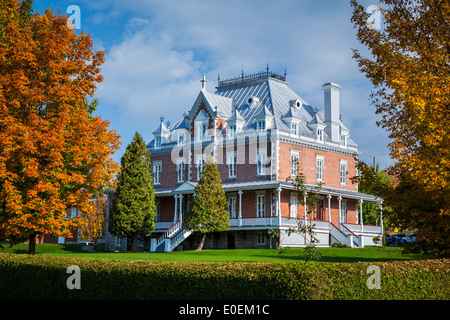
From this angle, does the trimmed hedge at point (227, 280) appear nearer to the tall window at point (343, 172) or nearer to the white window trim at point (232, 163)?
the white window trim at point (232, 163)

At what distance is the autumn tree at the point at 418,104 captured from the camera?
14.7 m

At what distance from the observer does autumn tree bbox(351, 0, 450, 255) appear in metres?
14.7

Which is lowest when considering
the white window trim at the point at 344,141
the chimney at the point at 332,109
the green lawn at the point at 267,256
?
the green lawn at the point at 267,256

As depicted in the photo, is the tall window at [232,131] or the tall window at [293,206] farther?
the tall window at [232,131]

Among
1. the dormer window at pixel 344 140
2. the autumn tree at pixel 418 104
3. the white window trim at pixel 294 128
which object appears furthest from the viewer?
the dormer window at pixel 344 140

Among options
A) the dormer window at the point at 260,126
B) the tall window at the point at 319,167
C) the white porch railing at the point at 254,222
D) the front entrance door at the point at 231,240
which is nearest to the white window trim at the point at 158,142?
the dormer window at the point at 260,126

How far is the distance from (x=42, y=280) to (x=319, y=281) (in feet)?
29.1

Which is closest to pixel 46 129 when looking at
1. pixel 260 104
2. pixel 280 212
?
pixel 280 212

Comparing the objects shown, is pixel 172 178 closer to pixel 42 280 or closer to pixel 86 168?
pixel 86 168

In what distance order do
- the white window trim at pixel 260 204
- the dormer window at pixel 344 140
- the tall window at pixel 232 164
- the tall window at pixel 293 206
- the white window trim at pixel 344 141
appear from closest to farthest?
the white window trim at pixel 260 204 < the tall window at pixel 293 206 < the tall window at pixel 232 164 < the white window trim at pixel 344 141 < the dormer window at pixel 344 140

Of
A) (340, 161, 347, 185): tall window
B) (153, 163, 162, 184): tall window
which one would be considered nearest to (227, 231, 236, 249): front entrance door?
(153, 163, 162, 184): tall window

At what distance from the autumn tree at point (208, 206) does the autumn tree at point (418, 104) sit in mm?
20417

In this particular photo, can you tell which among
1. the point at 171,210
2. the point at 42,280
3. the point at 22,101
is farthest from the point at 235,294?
the point at 171,210

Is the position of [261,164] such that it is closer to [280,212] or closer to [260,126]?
[260,126]
